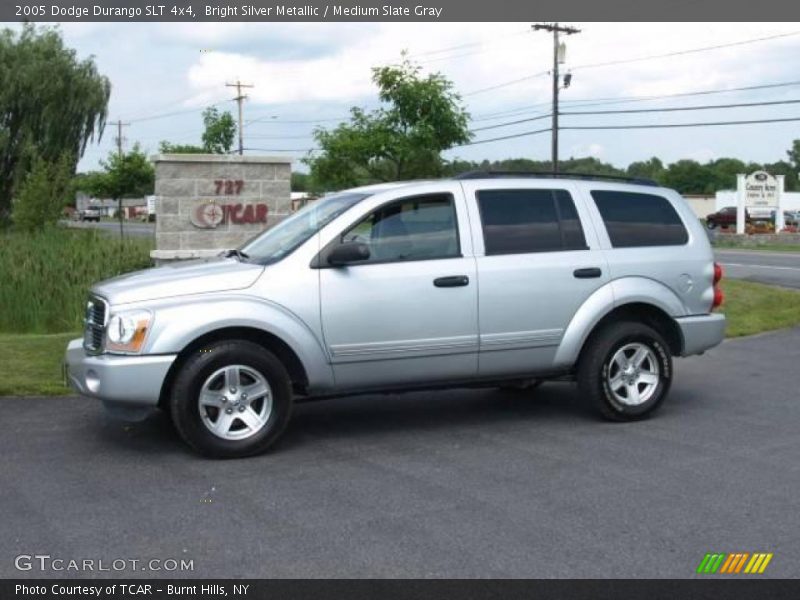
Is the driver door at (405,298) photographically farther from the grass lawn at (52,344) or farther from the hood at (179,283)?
the grass lawn at (52,344)

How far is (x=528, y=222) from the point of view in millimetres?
7672

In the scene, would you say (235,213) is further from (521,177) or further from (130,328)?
(130,328)

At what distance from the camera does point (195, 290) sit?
262 inches

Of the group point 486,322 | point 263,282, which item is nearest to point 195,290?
point 263,282

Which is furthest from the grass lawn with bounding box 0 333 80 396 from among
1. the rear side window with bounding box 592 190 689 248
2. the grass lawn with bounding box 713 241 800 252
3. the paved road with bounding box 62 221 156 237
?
the grass lawn with bounding box 713 241 800 252

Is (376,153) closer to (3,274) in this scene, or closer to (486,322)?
(3,274)

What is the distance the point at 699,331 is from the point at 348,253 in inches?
121

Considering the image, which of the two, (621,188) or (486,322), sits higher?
(621,188)

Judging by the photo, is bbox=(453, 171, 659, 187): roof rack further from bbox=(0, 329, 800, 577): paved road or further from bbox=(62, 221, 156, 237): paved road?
bbox=(62, 221, 156, 237): paved road

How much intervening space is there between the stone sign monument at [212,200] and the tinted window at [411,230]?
764 cm

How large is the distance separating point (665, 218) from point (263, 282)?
344 cm
